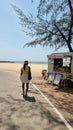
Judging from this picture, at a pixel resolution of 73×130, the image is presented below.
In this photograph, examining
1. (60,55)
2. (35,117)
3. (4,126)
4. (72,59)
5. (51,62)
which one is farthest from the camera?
(51,62)

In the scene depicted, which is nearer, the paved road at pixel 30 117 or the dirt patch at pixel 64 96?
the paved road at pixel 30 117

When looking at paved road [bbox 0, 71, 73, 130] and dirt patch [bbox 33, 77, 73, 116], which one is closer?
paved road [bbox 0, 71, 73, 130]

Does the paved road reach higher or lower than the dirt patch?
higher

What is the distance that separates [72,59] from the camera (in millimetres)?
23141

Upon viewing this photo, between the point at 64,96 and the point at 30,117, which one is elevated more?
the point at 30,117

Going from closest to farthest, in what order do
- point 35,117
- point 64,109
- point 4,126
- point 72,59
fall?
point 4,126 < point 35,117 < point 64,109 < point 72,59

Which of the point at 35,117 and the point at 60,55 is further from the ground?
the point at 60,55

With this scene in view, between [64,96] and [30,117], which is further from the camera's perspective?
[64,96]

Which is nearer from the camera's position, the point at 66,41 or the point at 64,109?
the point at 64,109

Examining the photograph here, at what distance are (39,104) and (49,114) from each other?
2.54 meters

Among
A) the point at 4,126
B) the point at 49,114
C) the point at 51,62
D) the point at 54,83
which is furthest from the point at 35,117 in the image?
the point at 51,62

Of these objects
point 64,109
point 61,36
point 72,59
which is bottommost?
Result: point 64,109

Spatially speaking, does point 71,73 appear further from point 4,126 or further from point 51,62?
point 4,126

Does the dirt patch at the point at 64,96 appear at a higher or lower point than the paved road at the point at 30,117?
lower
